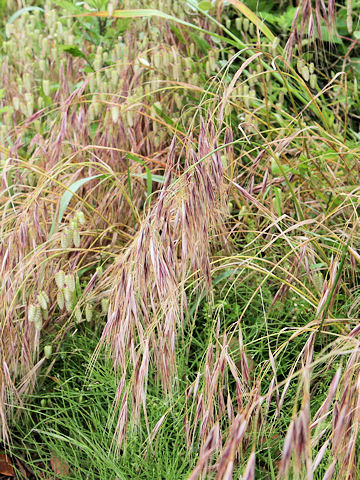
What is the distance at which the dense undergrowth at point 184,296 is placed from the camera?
122 cm

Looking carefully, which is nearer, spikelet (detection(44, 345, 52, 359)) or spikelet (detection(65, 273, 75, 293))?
spikelet (detection(65, 273, 75, 293))

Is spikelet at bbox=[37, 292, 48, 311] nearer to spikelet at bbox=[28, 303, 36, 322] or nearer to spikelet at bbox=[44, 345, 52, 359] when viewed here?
spikelet at bbox=[28, 303, 36, 322]

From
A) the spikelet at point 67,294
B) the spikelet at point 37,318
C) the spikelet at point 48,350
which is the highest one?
the spikelet at point 67,294

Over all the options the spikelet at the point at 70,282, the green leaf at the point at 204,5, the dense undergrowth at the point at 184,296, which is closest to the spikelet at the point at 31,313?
the dense undergrowth at the point at 184,296

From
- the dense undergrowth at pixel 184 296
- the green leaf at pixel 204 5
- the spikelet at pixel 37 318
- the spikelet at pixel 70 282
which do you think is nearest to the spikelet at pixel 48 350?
the dense undergrowth at pixel 184 296

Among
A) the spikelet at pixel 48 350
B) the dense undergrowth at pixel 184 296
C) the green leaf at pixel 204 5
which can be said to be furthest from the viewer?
the green leaf at pixel 204 5

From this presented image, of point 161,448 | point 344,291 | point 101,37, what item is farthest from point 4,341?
point 101,37

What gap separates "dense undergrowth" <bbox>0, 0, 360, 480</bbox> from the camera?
1217 millimetres

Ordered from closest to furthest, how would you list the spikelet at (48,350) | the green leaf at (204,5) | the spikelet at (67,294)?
the spikelet at (67,294) < the spikelet at (48,350) < the green leaf at (204,5)

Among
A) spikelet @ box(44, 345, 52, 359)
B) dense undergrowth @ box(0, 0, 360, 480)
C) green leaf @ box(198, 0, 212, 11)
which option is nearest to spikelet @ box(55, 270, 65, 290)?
dense undergrowth @ box(0, 0, 360, 480)

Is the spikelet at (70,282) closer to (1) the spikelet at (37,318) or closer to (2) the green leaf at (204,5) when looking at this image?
(1) the spikelet at (37,318)

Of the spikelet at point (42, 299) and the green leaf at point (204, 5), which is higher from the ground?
the green leaf at point (204, 5)

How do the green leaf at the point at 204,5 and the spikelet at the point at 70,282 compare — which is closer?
the spikelet at the point at 70,282

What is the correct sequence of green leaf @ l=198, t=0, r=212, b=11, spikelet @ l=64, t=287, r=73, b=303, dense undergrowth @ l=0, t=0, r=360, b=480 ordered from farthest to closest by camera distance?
green leaf @ l=198, t=0, r=212, b=11, spikelet @ l=64, t=287, r=73, b=303, dense undergrowth @ l=0, t=0, r=360, b=480
